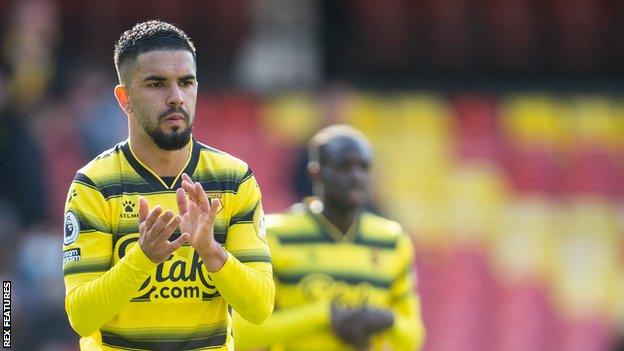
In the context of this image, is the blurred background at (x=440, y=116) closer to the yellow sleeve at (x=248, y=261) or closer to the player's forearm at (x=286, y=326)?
the player's forearm at (x=286, y=326)

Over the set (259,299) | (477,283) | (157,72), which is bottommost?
(477,283)

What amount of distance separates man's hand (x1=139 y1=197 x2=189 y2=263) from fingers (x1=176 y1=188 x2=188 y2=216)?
69mm

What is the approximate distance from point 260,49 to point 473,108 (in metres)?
2.33

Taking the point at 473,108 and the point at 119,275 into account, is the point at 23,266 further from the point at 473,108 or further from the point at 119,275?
the point at 119,275

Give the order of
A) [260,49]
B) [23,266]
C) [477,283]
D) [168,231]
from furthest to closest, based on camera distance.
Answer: [260,49], [477,283], [23,266], [168,231]

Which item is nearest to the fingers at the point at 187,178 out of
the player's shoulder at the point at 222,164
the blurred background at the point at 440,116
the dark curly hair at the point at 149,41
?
the player's shoulder at the point at 222,164

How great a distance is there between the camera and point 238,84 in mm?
14648

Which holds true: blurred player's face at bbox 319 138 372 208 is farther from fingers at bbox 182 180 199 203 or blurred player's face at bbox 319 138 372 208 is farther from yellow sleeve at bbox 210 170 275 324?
fingers at bbox 182 180 199 203

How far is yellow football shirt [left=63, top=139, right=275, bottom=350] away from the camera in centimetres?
520

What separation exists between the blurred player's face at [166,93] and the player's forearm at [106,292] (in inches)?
17.9

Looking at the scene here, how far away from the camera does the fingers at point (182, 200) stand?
16.2ft

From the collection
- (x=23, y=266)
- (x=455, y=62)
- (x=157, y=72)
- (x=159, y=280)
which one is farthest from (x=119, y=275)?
(x=455, y=62)

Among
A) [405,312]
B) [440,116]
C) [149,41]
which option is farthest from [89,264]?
[440,116]

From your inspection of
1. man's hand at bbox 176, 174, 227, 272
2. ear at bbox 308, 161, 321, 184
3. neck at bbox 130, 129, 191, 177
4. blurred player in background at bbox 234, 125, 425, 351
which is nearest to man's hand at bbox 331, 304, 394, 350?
blurred player in background at bbox 234, 125, 425, 351
